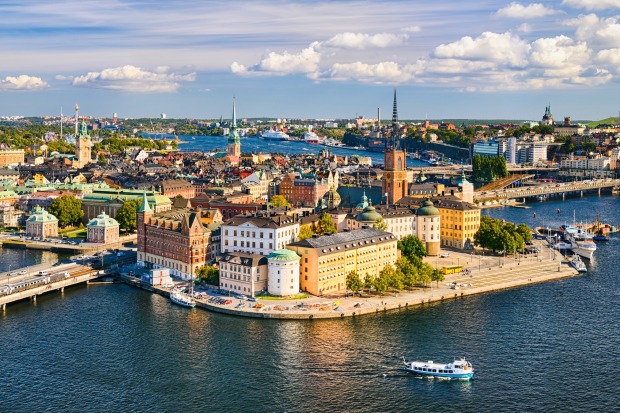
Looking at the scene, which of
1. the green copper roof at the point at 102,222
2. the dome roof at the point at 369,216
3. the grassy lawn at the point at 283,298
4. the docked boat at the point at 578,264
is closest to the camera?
the grassy lawn at the point at 283,298

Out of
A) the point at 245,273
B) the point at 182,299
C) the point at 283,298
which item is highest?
the point at 245,273

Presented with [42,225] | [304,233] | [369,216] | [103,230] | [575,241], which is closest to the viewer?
[304,233]

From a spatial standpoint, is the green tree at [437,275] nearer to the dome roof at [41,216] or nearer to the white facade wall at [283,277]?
the white facade wall at [283,277]

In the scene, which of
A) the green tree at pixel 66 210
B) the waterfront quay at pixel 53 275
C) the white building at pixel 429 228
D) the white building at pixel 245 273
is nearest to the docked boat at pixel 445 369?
the white building at pixel 245 273

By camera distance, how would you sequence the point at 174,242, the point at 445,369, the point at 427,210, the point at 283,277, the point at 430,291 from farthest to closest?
the point at 427,210 < the point at 174,242 < the point at 430,291 < the point at 283,277 < the point at 445,369

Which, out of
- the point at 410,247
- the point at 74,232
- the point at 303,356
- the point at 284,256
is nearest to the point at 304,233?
the point at 410,247

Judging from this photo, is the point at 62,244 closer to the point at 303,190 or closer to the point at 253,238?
the point at 253,238

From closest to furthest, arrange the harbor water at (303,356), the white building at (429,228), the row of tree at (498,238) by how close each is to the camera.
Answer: the harbor water at (303,356), the row of tree at (498,238), the white building at (429,228)
